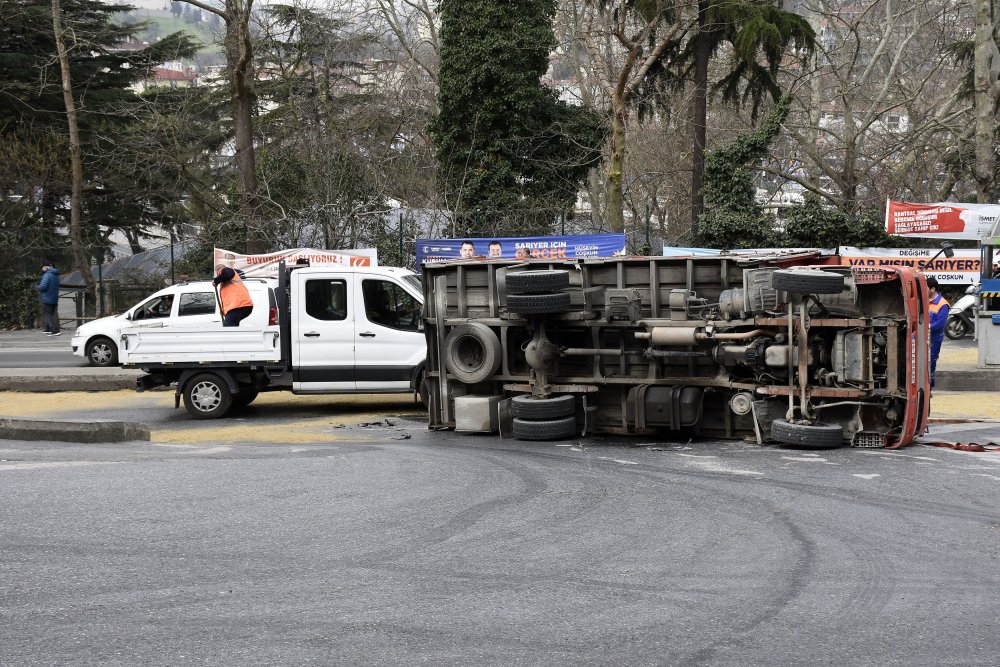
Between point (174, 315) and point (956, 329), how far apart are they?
16.9 metres

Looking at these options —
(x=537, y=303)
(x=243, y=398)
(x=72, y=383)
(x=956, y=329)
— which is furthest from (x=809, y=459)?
(x=956, y=329)

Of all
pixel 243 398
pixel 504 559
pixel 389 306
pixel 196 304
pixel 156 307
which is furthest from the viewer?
pixel 156 307

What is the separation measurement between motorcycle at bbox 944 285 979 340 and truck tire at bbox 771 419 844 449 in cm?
1495

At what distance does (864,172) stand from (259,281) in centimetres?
2673

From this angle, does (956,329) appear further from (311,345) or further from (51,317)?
(51,317)

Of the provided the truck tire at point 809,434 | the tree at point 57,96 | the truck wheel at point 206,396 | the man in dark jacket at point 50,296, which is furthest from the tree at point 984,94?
the tree at point 57,96

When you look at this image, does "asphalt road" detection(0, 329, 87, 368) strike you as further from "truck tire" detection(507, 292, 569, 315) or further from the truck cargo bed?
"truck tire" detection(507, 292, 569, 315)

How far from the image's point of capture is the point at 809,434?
1002 cm

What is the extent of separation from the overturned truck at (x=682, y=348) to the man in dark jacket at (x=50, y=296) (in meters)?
19.5

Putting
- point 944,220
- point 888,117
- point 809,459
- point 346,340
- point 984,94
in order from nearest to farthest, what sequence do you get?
point 809,459
point 346,340
point 944,220
point 984,94
point 888,117

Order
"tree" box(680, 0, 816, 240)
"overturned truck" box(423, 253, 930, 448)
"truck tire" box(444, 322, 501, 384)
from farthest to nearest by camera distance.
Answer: "tree" box(680, 0, 816, 240) → "truck tire" box(444, 322, 501, 384) → "overturned truck" box(423, 253, 930, 448)

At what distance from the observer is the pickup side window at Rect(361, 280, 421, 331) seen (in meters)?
14.2

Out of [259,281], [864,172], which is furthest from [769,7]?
[259,281]

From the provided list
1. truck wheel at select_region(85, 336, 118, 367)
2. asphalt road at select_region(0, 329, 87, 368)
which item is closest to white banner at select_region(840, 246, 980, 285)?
truck wheel at select_region(85, 336, 118, 367)
